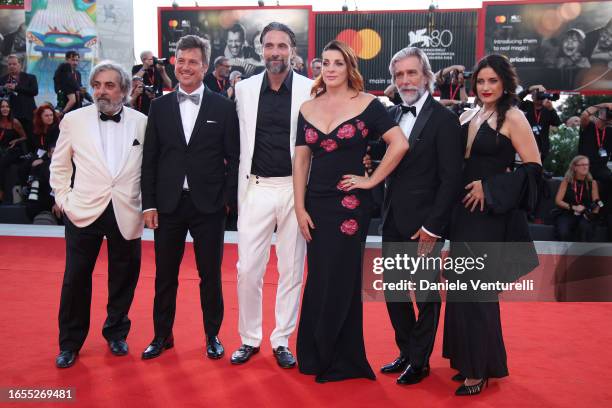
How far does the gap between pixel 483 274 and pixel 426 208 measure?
413mm

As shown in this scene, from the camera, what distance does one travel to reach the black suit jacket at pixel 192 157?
3428mm

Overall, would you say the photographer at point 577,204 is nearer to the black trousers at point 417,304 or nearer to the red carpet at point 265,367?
the red carpet at point 265,367

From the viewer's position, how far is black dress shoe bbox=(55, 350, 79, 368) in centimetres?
331

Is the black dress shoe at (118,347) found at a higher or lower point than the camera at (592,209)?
lower

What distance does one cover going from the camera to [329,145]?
3.14 meters

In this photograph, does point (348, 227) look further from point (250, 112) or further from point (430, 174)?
point (250, 112)

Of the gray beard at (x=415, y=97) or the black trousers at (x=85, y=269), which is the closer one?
the gray beard at (x=415, y=97)

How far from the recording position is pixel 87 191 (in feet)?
11.2

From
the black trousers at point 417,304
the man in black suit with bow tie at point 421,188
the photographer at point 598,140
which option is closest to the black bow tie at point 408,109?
the man in black suit with bow tie at point 421,188

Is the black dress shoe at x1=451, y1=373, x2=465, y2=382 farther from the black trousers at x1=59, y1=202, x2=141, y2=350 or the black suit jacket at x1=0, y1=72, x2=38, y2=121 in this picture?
the black suit jacket at x1=0, y1=72, x2=38, y2=121

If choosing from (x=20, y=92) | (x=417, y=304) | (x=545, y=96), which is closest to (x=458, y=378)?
(x=417, y=304)

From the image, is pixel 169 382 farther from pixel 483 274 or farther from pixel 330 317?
pixel 483 274

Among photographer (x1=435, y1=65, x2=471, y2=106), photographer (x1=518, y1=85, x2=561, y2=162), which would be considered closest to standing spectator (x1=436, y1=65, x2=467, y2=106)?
photographer (x1=435, y1=65, x2=471, y2=106)

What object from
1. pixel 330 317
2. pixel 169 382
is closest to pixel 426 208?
pixel 330 317
